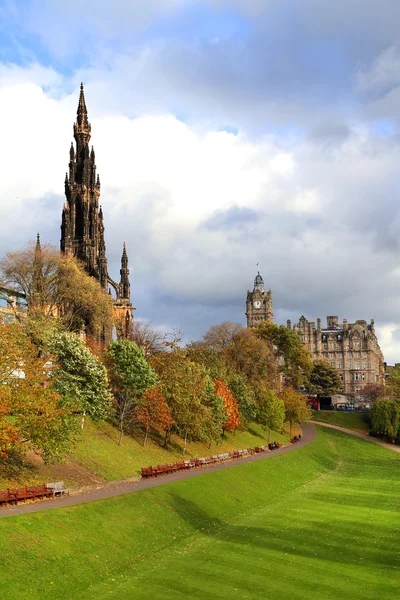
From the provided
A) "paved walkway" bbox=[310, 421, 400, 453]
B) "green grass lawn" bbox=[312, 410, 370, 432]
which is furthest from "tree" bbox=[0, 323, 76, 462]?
"green grass lawn" bbox=[312, 410, 370, 432]

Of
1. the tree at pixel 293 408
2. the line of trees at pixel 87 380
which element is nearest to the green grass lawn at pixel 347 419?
the tree at pixel 293 408

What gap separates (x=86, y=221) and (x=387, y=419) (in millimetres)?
57230

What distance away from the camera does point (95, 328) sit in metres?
79.8

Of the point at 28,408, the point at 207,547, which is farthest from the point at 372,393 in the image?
the point at 28,408

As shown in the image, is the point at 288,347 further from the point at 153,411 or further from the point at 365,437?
the point at 153,411

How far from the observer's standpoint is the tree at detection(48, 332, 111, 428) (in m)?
50.8

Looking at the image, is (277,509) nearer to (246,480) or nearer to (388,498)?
(246,480)

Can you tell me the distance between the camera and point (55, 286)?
74.0 metres

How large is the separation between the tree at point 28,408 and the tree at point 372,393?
366 ft

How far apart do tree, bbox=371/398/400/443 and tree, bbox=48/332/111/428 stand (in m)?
62.0

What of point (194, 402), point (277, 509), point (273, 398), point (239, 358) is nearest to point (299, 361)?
point (239, 358)

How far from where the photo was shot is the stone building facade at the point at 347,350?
170875 mm

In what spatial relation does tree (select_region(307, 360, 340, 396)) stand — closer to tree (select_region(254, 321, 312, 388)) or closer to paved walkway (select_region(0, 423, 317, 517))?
tree (select_region(254, 321, 312, 388))

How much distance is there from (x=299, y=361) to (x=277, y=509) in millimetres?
73911
